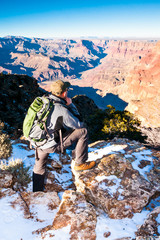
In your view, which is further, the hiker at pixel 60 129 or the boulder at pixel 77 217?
the hiker at pixel 60 129

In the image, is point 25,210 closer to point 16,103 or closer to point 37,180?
point 37,180

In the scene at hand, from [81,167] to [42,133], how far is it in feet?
5.83

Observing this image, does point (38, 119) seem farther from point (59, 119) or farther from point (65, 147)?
point (65, 147)

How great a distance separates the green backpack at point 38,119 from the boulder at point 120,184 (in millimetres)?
1915

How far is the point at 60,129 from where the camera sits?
3.37m

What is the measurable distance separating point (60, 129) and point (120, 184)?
2191mm

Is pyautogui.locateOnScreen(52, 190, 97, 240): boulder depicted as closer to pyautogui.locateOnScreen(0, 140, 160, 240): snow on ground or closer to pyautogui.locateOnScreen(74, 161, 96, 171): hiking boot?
pyautogui.locateOnScreen(0, 140, 160, 240): snow on ground

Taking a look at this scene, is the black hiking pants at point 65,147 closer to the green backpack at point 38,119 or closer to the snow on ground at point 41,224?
the green backpack at point 38,119

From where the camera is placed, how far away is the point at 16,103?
64.4 ft

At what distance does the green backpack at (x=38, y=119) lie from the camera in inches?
120

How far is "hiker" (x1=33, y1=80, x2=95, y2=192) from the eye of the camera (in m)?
3.18

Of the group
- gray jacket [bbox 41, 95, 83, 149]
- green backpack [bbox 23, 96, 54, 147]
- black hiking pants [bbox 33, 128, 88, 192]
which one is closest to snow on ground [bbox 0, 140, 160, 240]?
black hiking pants [bbox 33, 128, 88, 192]

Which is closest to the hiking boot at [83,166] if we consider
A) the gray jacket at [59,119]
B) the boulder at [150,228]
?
the gray jacket at [59,119]

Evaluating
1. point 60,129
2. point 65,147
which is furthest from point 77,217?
point 60,129
